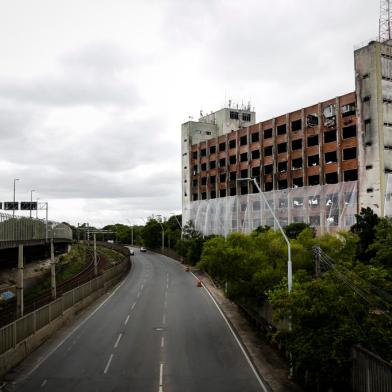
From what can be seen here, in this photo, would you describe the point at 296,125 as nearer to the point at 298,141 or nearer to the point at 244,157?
the point at 298,141

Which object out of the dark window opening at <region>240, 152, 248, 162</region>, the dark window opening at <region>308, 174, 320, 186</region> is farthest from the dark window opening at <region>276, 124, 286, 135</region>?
the dark window opening at <region>308, 174, 320, 186</region>

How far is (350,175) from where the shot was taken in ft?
229

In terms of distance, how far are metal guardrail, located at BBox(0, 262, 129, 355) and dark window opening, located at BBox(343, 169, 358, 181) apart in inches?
1615

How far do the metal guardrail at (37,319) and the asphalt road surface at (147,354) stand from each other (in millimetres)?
1553

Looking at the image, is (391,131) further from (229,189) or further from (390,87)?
(229,189)

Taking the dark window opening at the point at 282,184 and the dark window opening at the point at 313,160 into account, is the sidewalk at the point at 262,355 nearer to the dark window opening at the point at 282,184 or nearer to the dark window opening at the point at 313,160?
the dark window opening at the point at 313,160

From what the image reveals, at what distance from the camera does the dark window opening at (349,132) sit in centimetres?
6915

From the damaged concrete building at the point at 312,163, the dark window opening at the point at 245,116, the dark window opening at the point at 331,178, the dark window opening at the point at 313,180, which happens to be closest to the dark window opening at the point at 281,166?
the damaged concrete building at the point at 312,163

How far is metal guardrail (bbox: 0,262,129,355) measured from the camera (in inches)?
892

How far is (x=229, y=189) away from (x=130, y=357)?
7116cm

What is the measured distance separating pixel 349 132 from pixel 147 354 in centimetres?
5411

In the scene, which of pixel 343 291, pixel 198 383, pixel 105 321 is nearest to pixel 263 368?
pixel 198 383

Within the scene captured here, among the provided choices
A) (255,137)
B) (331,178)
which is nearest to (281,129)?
(255,137)

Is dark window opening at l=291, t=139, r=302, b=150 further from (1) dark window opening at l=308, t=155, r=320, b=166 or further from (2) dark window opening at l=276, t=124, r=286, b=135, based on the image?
(1) dark window opening at l=308, t=155, r=320, b=166
